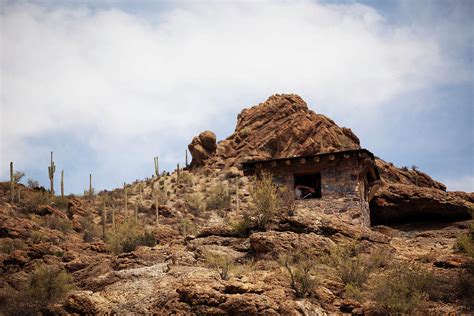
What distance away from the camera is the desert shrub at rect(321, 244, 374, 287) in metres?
14.9

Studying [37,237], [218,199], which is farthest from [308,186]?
[37,237]

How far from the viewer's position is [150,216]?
34.8 metres

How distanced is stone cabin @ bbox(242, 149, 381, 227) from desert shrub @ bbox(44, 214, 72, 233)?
36.8 feet

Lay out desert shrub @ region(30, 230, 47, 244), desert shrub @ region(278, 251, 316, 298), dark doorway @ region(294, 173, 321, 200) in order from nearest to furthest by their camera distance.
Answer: desert shrub @ region(278, 251, 316, 298) → dark doorway @ region(294, 173, 321, 200) → desert shrub @ region(30, 230, 47, 244)

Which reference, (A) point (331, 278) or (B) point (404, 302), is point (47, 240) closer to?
(A) point (331, 278)

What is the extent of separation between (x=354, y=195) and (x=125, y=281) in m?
10.7

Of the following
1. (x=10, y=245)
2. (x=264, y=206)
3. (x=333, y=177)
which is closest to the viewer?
(x=264, y=206)

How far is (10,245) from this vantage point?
24.0 m

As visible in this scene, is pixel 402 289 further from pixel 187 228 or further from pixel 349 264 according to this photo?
pixel 187 228

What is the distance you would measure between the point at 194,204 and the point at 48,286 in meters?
21.4

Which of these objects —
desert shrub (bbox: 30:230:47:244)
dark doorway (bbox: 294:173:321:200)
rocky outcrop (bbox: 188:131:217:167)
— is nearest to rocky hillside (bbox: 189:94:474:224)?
rocky outcrop (bbox: 188:131:217:167)

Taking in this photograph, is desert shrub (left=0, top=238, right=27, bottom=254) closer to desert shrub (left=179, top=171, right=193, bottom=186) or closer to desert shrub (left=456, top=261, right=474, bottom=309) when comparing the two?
desert shrub (left=456, top=261, right=474, bottom=309)

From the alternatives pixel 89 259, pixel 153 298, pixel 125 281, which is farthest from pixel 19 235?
pixel 153 298

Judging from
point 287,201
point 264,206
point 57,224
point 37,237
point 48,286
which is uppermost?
point 287,201
